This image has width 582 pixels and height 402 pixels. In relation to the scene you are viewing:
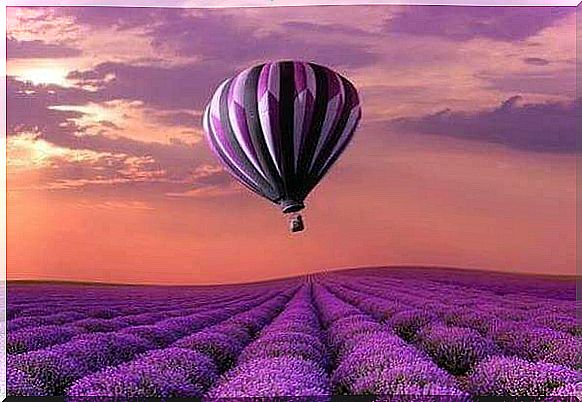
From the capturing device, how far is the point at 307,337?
4676 millimetres

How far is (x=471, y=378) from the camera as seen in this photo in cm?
394

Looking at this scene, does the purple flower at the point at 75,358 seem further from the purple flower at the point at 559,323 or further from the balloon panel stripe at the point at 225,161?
the purple flower at the point at 559,323

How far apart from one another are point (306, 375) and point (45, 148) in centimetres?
239

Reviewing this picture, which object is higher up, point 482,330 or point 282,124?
point 282,124

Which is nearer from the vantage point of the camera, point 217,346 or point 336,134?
point 217,346

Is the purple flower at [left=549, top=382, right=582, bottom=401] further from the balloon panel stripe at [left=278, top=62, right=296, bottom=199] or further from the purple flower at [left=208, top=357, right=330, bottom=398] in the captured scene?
the balloon panel stripe at [left=278, top=62, right=296, bottom=199]

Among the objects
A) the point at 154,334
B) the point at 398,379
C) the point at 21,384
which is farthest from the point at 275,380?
the point at 154,334

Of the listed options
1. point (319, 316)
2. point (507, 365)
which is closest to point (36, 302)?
point (319, 316)

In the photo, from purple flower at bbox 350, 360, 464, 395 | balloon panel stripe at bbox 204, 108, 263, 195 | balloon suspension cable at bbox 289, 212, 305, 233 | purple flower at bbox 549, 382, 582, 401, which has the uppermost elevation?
balloon panel stripe at bbox 204, 108, 263, 195

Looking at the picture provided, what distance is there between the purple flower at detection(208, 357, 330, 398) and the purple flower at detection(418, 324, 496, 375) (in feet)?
2.28

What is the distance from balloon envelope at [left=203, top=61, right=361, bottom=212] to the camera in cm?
504

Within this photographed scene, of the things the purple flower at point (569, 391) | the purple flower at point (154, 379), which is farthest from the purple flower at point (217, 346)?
the purple flower at point (569, 391)

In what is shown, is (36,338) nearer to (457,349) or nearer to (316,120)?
(316,120)

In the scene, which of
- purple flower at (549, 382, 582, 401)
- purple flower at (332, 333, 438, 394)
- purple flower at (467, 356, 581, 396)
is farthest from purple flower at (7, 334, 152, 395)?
purple flower at (549, 382, 582, 401)
